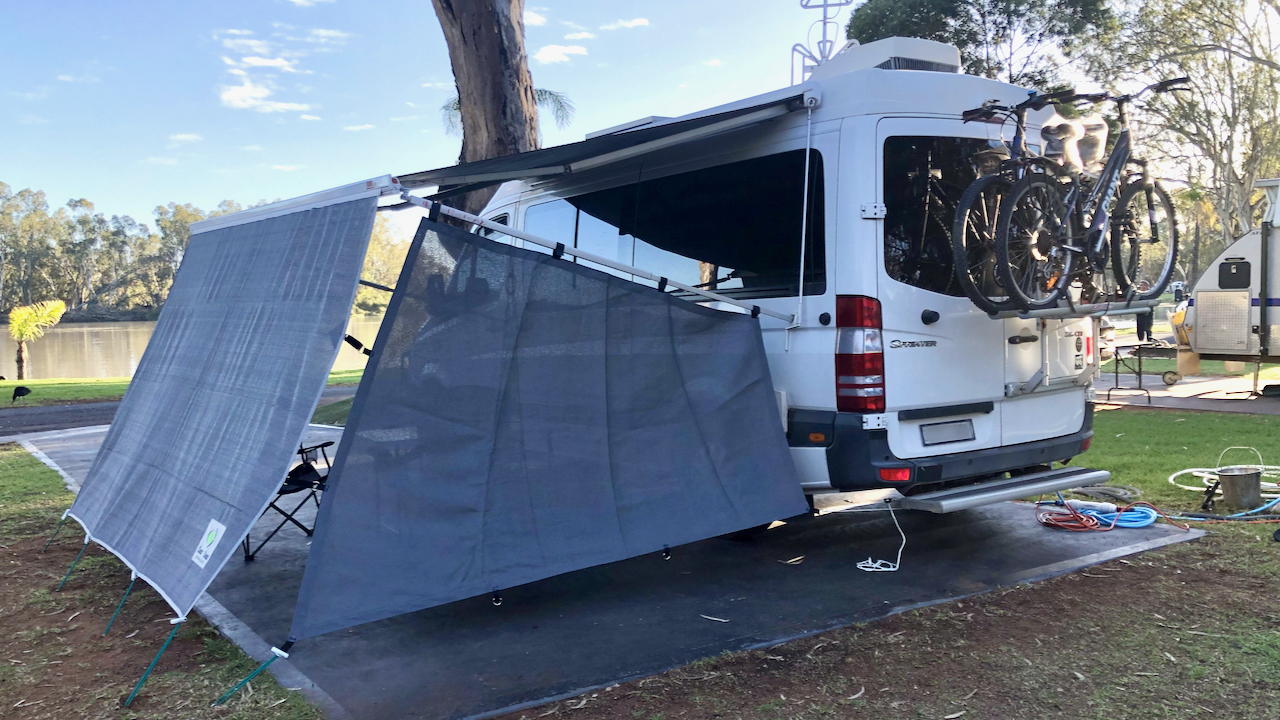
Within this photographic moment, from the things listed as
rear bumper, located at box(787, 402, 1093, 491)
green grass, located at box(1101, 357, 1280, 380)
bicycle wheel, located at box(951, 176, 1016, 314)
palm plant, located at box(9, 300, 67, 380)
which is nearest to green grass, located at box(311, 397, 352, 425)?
rear bumper, located at box(787, 402, 1093, 491)

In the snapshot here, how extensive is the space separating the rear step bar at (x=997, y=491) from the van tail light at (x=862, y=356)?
55 cm

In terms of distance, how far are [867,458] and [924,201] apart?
138 centimetres

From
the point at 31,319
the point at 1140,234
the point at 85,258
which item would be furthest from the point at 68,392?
the point at 85,258

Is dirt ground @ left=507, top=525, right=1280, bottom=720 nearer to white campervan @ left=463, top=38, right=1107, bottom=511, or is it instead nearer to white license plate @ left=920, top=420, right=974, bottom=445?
white campervan @ left=463, top=38, right=1107, bottom=511

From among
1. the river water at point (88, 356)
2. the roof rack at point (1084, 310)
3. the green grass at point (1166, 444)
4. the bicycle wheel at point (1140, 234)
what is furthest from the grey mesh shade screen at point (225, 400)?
the river water at point (88, 356)

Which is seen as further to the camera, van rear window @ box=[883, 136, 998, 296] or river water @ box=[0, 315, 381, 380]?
river water @ box=[0, 315, 381, 380]

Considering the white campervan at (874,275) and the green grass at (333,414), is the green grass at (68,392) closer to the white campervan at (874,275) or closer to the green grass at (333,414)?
the green grass at (333,414)

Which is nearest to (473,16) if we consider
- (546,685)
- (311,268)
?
(311,268)

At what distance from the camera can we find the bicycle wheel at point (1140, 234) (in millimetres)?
5086

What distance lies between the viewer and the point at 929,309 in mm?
4594

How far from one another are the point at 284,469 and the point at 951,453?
10.7ft

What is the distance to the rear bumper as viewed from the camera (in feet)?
14.6

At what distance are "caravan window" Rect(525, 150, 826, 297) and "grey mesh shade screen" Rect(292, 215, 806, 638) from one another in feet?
1.37

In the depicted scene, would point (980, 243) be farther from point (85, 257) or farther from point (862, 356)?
point (85, 257)
